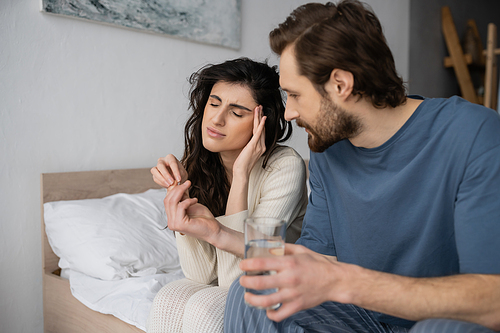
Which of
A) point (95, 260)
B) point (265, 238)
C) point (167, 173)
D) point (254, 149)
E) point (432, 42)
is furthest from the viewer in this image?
point (432, 42)

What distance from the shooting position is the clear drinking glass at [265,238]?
28.0 inches

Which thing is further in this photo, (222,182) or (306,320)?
(222,182)

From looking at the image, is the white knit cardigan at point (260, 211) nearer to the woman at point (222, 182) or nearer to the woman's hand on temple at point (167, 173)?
the woman at point (222, 182)

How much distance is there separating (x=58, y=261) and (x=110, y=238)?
37 cm

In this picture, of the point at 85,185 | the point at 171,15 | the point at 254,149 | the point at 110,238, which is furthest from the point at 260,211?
the point at 171,15

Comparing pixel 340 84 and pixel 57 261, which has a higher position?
pixel 340 84

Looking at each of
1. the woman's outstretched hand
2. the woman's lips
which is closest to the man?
the woman's outstretched hand

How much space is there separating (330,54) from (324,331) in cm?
62

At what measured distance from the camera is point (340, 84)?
97cm

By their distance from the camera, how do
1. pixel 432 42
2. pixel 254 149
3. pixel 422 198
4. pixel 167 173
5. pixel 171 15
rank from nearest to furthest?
1. pixel 422 198
2. pixel 167 173
3. pixel 254 149
4. pixel 171 15
5. pixel 432 42

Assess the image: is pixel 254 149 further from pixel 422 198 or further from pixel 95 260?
pixel 95 260

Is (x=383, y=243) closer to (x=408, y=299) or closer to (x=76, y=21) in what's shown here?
(x=408, y=299)

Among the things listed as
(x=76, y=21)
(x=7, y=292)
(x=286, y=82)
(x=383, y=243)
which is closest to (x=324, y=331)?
(x=383, y=243)

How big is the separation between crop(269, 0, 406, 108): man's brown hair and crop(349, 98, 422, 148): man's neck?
0.06 ft
